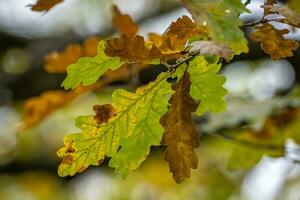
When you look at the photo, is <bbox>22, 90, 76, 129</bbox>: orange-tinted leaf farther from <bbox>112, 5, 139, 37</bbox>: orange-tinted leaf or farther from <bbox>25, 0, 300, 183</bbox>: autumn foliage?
<bbox>25, 0, 300, 183</bbox>: autumn foliage

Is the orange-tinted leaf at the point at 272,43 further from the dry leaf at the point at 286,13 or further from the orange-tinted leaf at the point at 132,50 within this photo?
the orange-tinted leaf at the point at 132,50

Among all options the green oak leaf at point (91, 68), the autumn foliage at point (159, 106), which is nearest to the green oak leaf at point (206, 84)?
the autumn foliage at point (159, 106)

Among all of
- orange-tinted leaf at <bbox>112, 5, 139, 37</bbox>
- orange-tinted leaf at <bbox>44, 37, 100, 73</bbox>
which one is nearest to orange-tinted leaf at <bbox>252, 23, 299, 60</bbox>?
orange-tinted leaf at <bbox>112, 5, 139, 37</bbox>

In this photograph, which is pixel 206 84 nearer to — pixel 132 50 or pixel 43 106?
pixel 132 50

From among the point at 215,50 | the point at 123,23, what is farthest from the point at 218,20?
the point at 123,23

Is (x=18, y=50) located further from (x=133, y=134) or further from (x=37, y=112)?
(x=133, y=134)

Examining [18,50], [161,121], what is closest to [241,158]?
[161,121]
